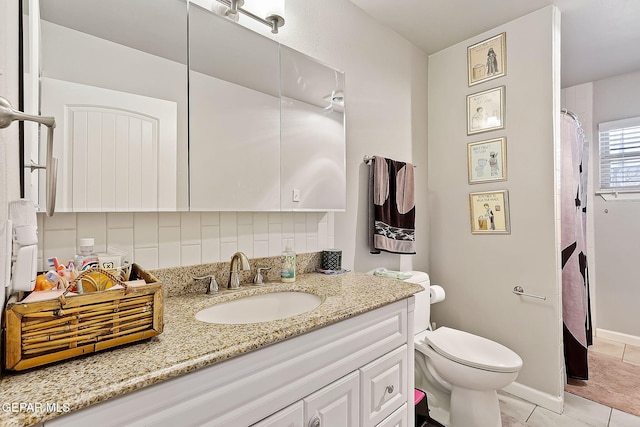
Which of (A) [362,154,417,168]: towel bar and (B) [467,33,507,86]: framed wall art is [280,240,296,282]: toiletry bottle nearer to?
(A) [362,154,417,168]: towel bar

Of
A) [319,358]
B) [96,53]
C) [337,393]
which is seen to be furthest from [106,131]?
[337,393]

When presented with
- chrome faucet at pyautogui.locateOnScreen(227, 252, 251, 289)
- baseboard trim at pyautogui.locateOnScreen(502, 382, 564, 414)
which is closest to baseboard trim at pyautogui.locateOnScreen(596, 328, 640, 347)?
baseboard trim at pyautogui.locateOnScreen(502, 382, 564, 414)

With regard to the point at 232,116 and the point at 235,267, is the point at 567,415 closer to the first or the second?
the point at 235,267

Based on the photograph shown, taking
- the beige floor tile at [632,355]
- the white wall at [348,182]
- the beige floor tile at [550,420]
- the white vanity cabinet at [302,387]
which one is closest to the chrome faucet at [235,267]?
the white wall at [348,182]

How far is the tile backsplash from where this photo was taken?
0.96 metres

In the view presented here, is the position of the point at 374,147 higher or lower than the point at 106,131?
higher

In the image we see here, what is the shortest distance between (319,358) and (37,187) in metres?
0.96

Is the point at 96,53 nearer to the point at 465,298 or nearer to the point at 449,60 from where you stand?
the point at 449,60

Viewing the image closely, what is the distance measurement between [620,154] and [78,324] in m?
3.99

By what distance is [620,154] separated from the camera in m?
2.86

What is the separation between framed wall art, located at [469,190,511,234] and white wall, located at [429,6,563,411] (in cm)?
4

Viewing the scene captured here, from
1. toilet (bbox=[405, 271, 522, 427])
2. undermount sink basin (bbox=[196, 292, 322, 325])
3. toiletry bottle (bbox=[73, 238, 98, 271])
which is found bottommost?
toilet (bbox=[405, 271, 522, 427])

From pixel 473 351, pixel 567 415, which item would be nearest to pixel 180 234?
pixel 473 351

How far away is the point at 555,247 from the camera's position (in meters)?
1.87
